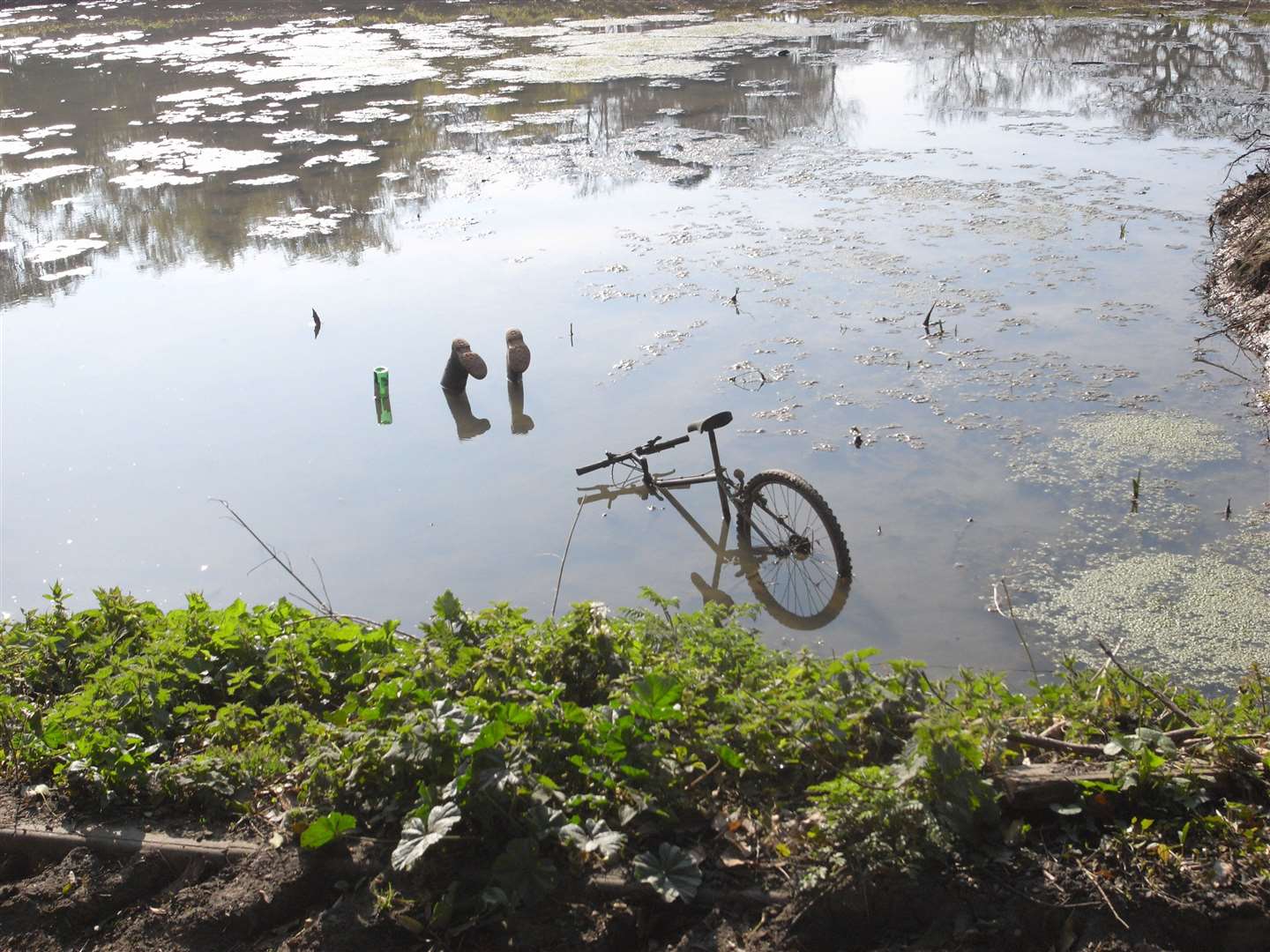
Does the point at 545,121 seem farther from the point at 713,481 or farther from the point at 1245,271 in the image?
the point at 713,481

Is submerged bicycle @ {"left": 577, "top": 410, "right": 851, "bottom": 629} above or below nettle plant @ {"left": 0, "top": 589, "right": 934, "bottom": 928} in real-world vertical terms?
below

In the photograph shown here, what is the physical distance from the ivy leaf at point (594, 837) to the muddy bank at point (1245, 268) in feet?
17.1

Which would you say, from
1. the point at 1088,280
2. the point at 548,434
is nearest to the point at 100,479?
the point at 548,434

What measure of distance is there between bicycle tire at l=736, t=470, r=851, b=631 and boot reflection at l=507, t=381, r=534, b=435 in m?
1.90

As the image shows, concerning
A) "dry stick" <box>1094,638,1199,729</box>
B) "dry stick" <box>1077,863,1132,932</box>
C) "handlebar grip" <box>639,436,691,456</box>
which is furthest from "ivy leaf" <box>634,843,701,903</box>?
"handlebar grip" <box>639,436,691,456</box>

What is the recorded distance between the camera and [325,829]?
244 cm

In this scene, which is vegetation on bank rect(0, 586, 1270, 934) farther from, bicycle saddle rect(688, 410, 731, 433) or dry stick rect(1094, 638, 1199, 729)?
bicycle saddle rect(688, 410, 731, 433)

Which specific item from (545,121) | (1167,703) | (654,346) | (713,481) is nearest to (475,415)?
(654,346)

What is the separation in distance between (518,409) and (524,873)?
4.55 m

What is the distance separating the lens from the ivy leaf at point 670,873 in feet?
7.38

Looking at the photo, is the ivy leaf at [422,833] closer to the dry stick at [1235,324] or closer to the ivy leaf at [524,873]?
the ivy leaf at [524,873]

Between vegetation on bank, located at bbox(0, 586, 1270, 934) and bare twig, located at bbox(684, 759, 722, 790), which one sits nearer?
vegetation on bank, located at bbox(0, 586, 1270, 934)

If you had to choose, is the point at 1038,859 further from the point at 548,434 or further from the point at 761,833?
the point at 548,434

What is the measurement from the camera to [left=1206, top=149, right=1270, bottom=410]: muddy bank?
6.78m
